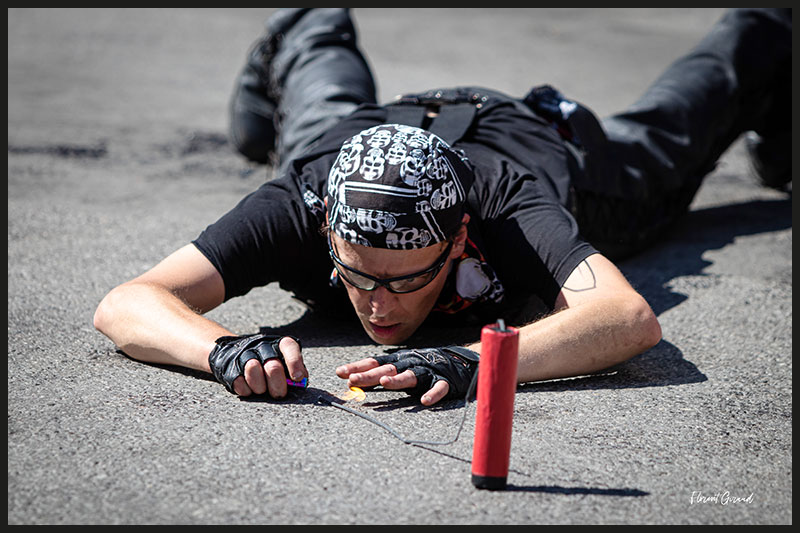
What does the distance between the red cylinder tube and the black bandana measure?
71 cm

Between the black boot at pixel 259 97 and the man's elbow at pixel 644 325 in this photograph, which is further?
the black boot at pixel 259 97

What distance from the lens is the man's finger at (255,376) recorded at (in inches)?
81.6

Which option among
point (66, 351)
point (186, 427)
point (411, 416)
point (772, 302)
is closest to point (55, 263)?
point (66, 351)

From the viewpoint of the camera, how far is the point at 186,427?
1.98 meters

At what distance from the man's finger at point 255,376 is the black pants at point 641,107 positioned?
5.21 ft

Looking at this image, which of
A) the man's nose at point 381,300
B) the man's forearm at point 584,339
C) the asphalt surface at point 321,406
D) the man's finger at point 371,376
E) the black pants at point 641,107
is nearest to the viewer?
the asphalt surface at point 321,406

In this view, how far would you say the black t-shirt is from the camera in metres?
2.49

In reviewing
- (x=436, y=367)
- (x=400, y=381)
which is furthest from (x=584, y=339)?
(x=400, y=381)

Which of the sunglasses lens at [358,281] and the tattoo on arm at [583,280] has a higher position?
the tattoo on arm at [583,280]

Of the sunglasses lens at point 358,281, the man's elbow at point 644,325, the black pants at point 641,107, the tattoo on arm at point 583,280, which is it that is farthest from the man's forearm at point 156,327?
the black pants at point 641,107

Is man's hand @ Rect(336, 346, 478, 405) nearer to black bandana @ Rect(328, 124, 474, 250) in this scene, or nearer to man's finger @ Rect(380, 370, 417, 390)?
man's finger @ Rect(380, 370, 417, 390)

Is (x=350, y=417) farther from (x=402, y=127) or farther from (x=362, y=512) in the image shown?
(x=402, y=127)

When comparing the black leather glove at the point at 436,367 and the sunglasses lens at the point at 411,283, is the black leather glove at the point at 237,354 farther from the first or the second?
the sunglasses lens at the point at 411,283

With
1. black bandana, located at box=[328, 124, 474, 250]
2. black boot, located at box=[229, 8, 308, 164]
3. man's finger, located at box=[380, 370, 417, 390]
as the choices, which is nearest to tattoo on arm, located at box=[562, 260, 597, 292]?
black bandana, located at box=[328, 124, 474, 250]
